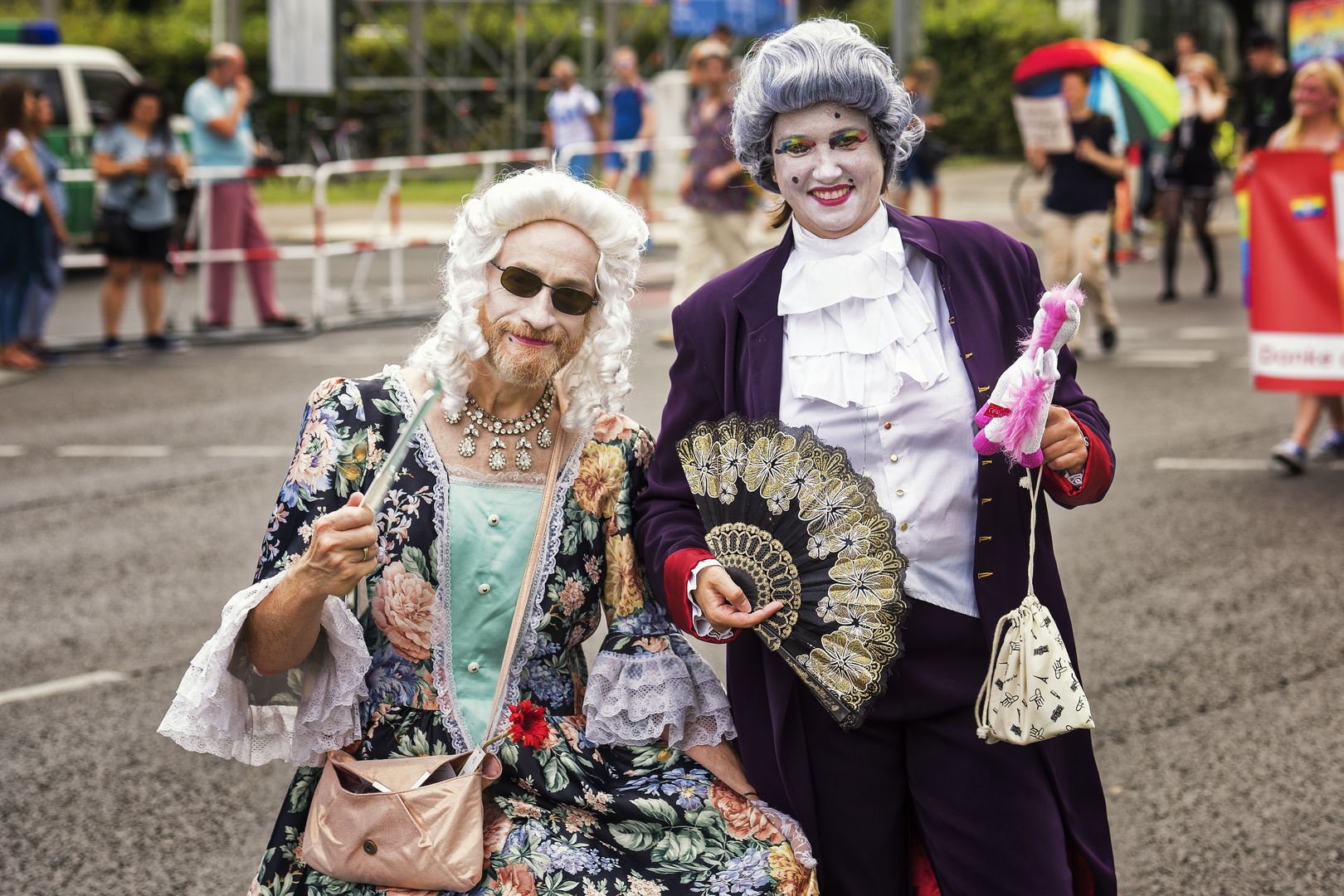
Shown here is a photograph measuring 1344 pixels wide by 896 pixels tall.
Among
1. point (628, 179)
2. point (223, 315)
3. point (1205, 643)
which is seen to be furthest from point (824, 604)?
point (628, 179)

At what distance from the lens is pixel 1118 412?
338 inches

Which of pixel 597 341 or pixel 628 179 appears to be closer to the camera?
pixel 597 341

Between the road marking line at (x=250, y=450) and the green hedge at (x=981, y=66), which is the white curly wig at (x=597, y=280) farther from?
the green hedge at (x=981, y=66)

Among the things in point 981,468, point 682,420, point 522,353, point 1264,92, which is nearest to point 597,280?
point 522,353

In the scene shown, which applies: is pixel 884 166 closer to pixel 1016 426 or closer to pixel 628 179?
pixel 1016 426

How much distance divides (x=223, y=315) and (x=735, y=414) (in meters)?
10.4

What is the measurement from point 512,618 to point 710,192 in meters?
8.21

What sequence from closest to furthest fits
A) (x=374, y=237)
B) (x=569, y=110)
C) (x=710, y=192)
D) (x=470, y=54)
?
1. (x=710, y=192)
2. (x=374, y=237)
3. (x=569, y=110)
4. (x=470, y=54)

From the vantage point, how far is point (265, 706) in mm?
2439

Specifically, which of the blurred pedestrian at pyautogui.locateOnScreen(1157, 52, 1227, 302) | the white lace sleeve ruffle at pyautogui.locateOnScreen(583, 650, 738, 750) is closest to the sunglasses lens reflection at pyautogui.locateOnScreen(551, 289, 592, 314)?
the white lace sleeve ruffle at pyautogui.locateOnScreen(583, 650, 738, 750)

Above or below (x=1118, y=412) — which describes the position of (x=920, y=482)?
above

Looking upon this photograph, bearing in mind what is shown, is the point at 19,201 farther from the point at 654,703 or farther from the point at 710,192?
the point at 654,703

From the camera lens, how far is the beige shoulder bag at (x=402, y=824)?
89.7 inches

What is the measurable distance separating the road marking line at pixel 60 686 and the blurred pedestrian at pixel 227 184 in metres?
7.61
